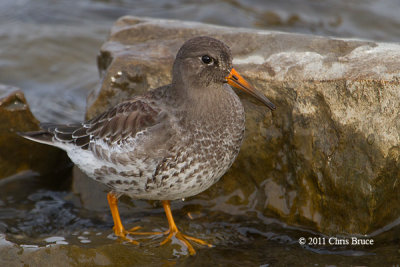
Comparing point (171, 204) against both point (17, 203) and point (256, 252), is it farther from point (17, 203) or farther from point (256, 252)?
point (17, 203)

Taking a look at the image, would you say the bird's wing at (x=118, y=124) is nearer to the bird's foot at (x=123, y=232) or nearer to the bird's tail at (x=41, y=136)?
the bird's tail at (x=41, y=136)

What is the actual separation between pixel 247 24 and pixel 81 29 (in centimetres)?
407

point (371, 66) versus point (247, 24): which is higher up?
Result: point (247, 24)

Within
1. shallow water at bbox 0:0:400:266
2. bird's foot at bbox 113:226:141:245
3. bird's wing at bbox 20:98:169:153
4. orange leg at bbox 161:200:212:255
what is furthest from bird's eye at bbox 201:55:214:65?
bird's foot at bbox 113:226:141:245

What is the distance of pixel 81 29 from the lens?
12828 millimetres

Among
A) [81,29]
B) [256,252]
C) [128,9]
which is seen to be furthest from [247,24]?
[256,252]

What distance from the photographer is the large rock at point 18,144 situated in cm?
727

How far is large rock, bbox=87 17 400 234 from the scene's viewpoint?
18.7ft

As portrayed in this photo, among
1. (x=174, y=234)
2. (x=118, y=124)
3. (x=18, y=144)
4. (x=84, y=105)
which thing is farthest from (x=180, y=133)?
(x=84, y=105)

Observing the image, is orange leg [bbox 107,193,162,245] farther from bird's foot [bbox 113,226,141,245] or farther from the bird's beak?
the bird's beak

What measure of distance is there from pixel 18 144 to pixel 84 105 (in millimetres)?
3044

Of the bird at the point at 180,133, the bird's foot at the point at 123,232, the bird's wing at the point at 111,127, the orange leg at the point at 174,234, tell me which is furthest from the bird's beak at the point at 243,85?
the bird's foot at the point at 123,232

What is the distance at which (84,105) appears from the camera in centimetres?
1039

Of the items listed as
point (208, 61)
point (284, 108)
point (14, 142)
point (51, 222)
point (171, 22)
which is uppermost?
point (171, 22)
